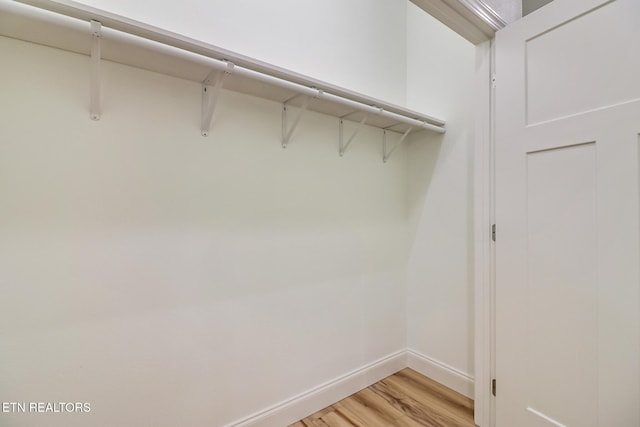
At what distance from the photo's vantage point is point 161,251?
45.9 inches

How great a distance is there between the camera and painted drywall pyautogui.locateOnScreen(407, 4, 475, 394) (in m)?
1.77

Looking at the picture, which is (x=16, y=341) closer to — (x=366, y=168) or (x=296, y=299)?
(x=296, y=299)

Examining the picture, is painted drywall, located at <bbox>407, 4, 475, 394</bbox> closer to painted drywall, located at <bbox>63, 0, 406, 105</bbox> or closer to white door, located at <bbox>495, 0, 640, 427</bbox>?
painted drywall, located at <bbox>63, 0, 406, 105</bbox>

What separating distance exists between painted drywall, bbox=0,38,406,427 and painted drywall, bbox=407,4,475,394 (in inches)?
22.8

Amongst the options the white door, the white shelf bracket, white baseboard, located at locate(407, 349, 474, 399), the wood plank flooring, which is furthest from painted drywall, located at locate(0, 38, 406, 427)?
the white door

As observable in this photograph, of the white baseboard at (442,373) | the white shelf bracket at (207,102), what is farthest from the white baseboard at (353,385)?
the white shelf bracket at (207,102)

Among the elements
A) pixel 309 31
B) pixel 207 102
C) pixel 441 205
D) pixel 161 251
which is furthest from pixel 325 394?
pixel 309 31

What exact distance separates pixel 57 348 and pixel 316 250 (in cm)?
115

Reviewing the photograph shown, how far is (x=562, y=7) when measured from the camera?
3.77 ft

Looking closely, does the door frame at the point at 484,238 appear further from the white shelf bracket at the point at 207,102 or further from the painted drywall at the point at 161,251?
the white shelf bracket at the point at 207,102

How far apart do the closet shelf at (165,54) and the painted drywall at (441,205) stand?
0.58 metres

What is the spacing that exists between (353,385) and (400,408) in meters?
0.30

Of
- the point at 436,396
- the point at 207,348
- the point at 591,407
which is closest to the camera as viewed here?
the point at 591,407

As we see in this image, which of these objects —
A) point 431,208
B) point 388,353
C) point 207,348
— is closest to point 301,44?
point 431,208
